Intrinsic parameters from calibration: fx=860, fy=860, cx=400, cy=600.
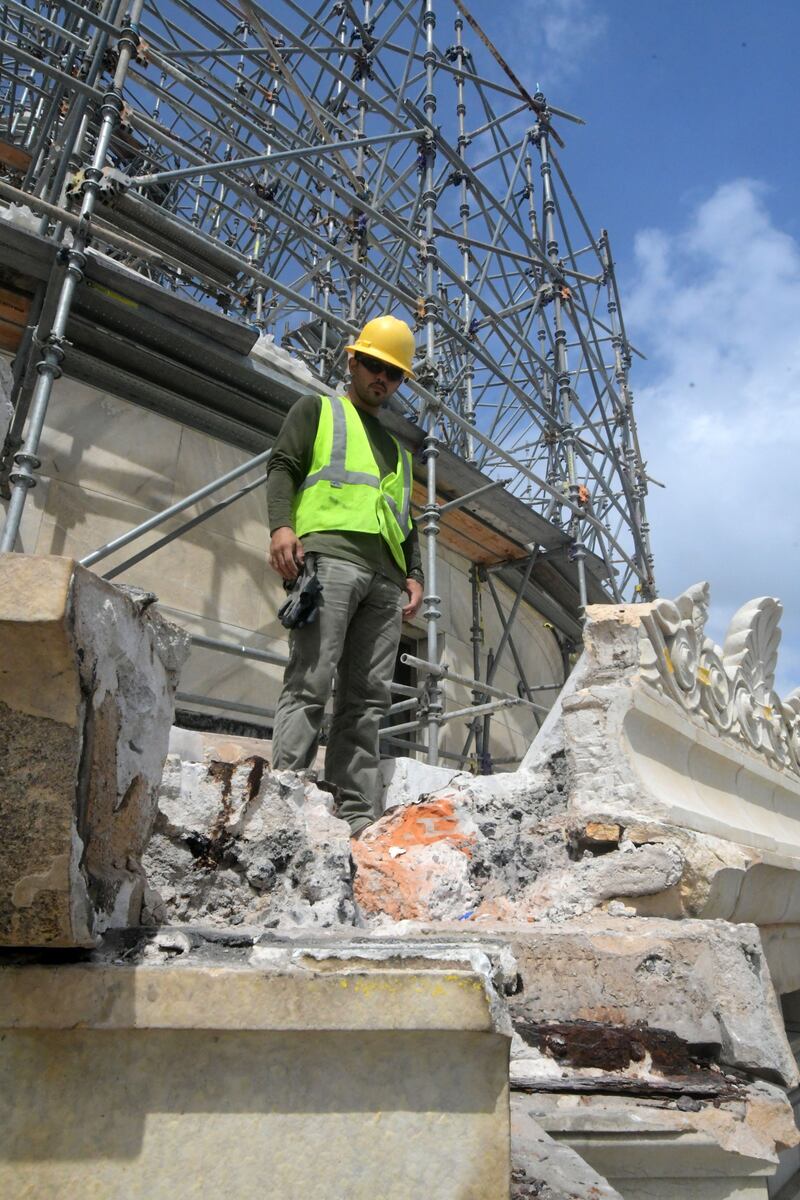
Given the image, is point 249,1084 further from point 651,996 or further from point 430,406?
point 430,406

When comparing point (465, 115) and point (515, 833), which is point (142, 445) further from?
point (465, 115)

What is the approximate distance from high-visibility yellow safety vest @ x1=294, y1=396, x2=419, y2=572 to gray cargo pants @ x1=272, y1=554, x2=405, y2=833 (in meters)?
0.16

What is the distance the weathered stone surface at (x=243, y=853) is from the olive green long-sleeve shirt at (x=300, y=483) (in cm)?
106

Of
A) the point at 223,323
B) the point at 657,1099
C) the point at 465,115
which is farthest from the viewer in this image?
the point at 465,115

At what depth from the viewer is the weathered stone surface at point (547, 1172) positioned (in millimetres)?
1208

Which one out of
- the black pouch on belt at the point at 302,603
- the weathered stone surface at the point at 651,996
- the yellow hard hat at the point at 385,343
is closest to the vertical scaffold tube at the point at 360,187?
the yellow hard hat at the point at 385,343

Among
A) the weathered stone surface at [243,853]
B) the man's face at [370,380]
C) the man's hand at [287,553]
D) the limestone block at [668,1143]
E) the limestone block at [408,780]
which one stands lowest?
the limestone block at [668,1143]

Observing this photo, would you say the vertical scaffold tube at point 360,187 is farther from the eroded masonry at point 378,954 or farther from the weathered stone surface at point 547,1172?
the weathered stone surface at point 547,1172

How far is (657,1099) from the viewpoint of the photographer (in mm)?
1642

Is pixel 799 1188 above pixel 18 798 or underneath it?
underneath

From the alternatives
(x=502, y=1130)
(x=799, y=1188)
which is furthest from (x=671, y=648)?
(x=502, y=1130)

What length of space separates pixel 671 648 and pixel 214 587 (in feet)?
9.31

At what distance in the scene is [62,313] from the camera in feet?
13.0

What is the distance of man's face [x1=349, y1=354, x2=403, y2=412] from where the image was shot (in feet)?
11.2
